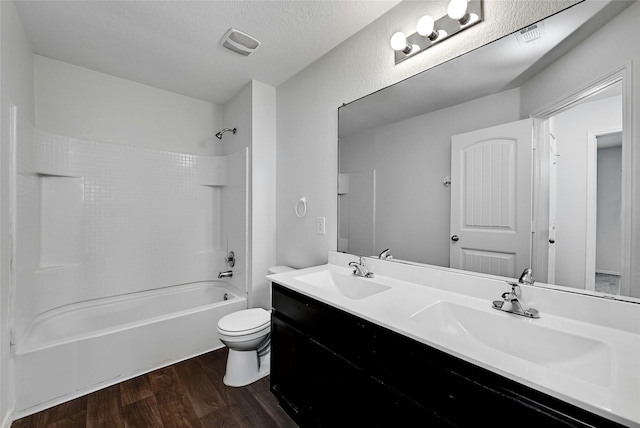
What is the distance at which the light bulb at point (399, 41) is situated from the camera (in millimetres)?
1529

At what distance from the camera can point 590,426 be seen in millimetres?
583

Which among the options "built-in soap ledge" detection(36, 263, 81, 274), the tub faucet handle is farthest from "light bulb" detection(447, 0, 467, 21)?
"built-in soap ledge" detection(36, 263, 81, 274)

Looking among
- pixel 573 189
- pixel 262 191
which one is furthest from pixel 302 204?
pixel 573 189

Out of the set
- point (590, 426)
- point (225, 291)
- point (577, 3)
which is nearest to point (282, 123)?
point (225, 291)

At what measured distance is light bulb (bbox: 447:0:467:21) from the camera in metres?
1.26

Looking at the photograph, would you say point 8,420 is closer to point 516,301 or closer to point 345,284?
point 345,284

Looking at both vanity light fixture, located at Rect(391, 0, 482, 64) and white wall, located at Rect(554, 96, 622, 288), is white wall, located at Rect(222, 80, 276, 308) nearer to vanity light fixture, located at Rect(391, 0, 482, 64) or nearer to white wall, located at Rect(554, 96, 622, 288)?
vanity light fixture, located at Rect(391, 0, 482, 64)

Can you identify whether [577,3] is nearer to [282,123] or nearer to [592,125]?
[592,125]

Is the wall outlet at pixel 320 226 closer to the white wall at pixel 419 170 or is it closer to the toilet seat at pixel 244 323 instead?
the white wall at pixel 419 170

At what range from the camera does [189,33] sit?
1891mm

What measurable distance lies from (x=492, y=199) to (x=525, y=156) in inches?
8.6

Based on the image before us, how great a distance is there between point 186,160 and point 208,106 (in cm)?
72

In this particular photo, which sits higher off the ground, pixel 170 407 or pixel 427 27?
pixel 427 27

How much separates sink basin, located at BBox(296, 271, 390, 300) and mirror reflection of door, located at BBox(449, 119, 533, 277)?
0.45m
